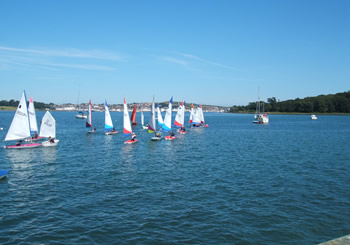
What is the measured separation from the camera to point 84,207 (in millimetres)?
21062

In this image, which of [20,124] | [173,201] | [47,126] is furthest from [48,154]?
[173,201]

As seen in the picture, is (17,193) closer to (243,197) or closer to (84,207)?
(84,207)

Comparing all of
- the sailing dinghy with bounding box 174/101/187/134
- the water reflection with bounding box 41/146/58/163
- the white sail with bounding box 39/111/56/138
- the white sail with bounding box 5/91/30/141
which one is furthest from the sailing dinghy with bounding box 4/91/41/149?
the sailing dinghy with bounding box 174/101/187/134

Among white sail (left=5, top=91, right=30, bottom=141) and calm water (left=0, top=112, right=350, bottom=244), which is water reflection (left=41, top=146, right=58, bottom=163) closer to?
calm water (left=0, top=112, right=350, bottom=244)

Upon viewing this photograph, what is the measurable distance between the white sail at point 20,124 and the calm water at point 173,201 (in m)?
8.68

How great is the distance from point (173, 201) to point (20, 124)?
3639 centimetres

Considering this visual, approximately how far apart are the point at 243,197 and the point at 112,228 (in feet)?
35.9

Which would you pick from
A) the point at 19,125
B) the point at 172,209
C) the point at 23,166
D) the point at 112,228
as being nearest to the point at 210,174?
the point at 172,209

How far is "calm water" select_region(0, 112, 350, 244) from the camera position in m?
17.0

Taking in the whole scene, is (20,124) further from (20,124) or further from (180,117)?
(180,117)

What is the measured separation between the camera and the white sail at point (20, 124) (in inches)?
1871

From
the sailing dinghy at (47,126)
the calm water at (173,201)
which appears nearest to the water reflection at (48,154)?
the calm water at (173,201)

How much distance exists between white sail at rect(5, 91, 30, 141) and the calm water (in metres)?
8.68

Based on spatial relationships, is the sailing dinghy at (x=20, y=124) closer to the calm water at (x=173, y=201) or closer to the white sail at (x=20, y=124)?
the white sail at (x=20, y=124)
